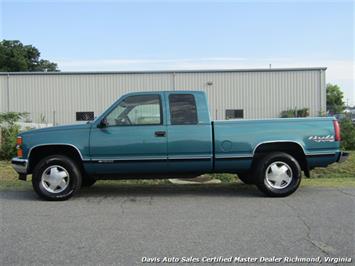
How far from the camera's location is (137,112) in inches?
318

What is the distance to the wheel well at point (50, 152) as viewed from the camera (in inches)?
313

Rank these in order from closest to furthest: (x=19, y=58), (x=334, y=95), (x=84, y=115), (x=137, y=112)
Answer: (x=137, y=112) → (x=84, y=115) → (x=19, y=58) → (x=334, y=95)

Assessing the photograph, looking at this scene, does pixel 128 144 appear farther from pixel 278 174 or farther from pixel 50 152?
pixel 278 174

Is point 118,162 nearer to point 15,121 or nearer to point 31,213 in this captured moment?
point 31,213

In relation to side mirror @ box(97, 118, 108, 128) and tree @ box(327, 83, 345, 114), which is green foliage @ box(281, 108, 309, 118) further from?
tree @ box(327, 83, 345, 114)

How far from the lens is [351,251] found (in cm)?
494

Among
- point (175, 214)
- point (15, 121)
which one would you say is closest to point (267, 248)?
point (175, 214)

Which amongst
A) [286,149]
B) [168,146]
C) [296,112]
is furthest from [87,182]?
[296,112]

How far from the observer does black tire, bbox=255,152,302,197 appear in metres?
8.04

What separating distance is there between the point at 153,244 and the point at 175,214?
1.57m

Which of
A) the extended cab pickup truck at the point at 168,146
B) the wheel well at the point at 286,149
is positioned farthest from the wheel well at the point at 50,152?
the wheel well at the point at 286,149

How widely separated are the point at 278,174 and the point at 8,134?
10.8 meters

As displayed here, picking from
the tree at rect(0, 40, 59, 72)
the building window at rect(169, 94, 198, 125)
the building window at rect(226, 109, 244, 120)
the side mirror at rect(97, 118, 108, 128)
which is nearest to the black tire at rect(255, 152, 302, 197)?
the building window at rect(169, 94, 198, 125)

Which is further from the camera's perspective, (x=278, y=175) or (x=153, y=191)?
(x=153, y=191)
